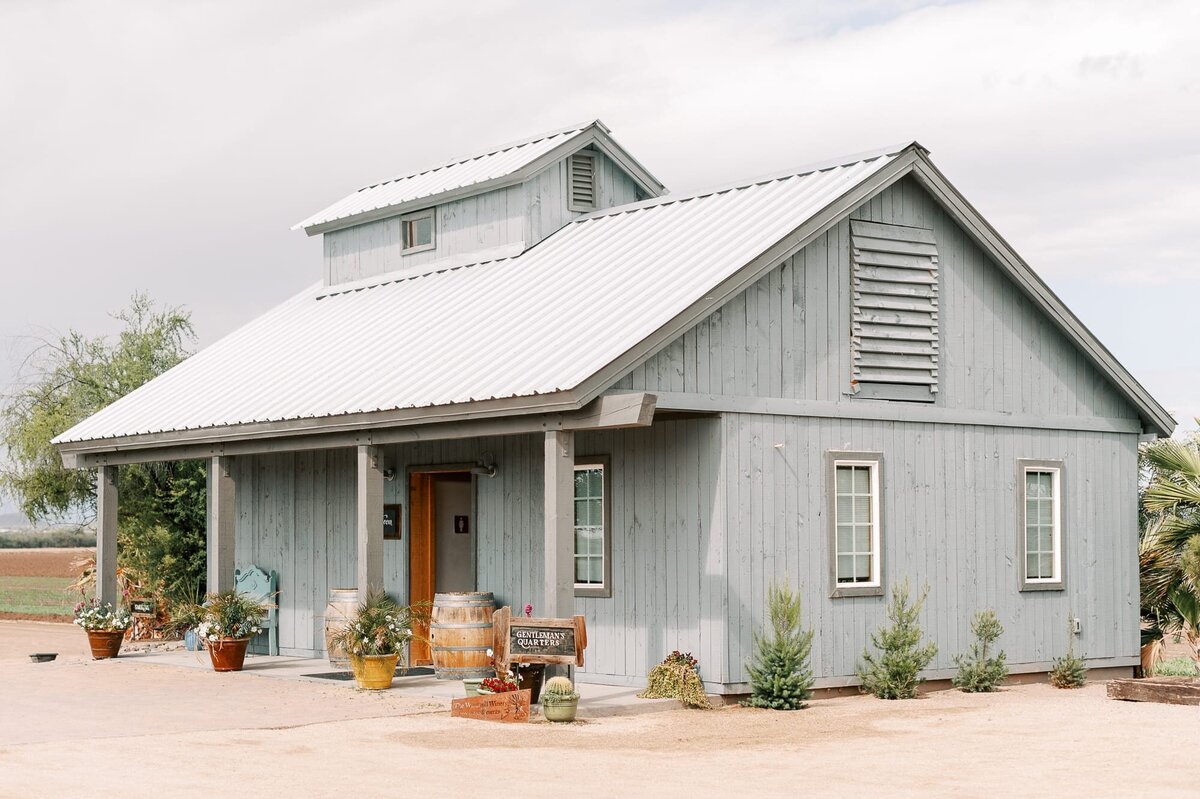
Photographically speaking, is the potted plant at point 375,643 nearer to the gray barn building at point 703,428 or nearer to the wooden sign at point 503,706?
the gray barn building at point 703,428

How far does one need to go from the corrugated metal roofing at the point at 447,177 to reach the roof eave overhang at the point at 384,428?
4714mm

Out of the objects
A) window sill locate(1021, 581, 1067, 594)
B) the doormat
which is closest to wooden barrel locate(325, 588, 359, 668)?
the doormat

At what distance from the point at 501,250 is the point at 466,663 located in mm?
6453

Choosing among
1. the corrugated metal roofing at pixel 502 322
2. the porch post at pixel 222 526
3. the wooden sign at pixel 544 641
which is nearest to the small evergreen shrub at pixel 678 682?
the wooden sign at pixel 544 641

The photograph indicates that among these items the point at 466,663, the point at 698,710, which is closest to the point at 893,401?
the point at 698,710

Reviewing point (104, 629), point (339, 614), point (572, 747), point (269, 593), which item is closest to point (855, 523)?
point (572, 747)

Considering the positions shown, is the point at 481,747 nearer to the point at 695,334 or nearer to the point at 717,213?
the point at 695,334

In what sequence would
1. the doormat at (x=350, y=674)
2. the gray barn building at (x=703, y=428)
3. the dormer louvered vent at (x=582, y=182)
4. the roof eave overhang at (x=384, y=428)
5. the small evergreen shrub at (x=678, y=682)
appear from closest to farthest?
the roof eave overhang at (x=384, y=428), the small evergreen shrub at (x=678, y=682), the gray barn building at (x=703, y=428), the doormat at (x=350, y=674), the dormer louvered vent at (x=582, y=182)

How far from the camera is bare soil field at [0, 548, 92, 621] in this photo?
109ft

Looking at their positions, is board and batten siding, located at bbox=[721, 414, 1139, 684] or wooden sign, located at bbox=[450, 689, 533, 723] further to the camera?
board and batten siding, located at bbox=[721, 414, 1139, 684]

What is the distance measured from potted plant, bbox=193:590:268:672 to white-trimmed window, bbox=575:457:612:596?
425 cm

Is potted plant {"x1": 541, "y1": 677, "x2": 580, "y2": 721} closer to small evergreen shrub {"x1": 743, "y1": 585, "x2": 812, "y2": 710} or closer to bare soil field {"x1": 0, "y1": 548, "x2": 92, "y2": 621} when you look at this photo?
small evergreen shrub {"x1": 743, "y1": 585, "x2": 812, "y2": 710}

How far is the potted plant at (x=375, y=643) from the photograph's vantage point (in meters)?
16.1

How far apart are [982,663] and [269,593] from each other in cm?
931
